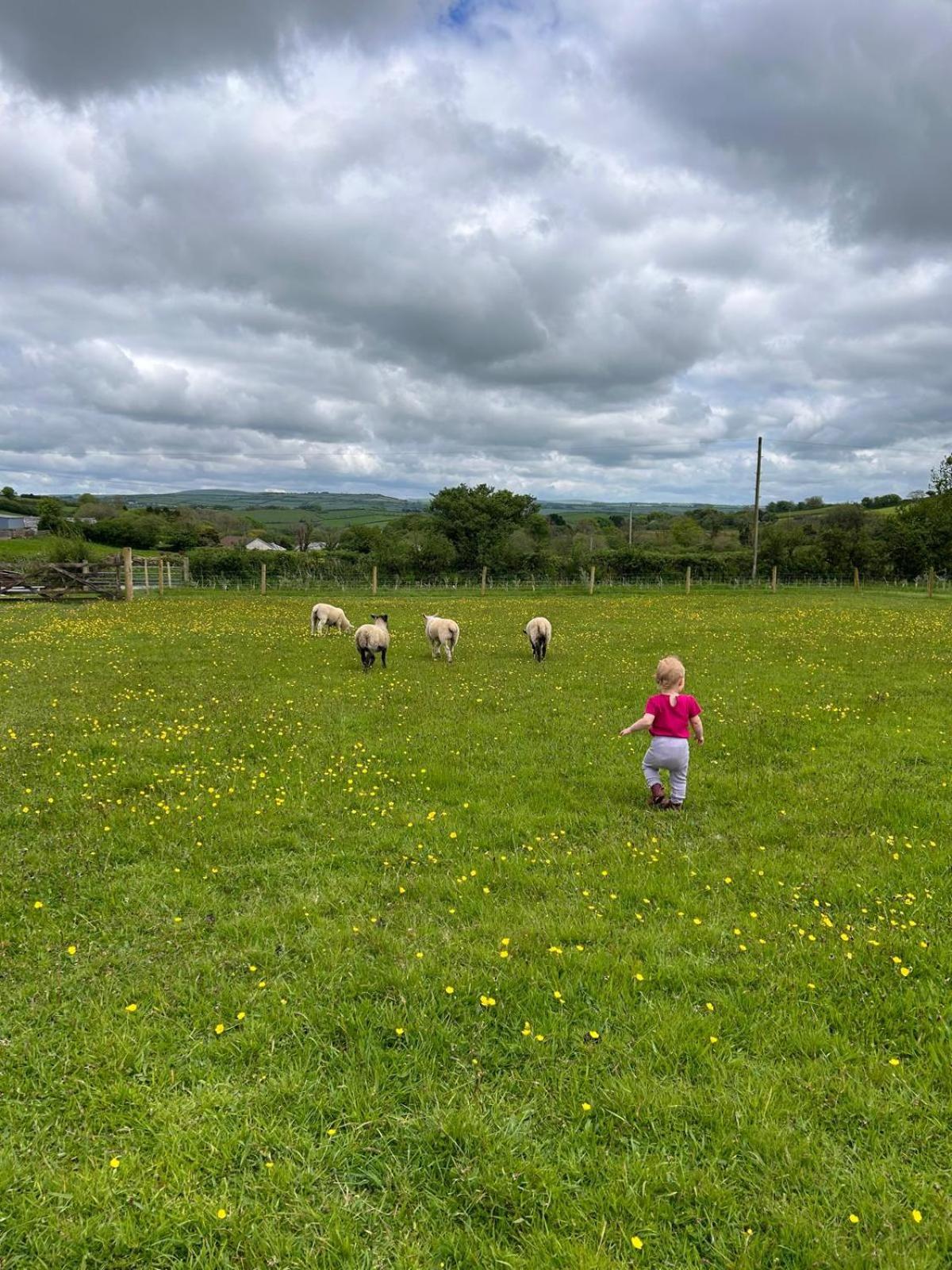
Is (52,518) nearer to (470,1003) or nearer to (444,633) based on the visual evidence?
(444,633)

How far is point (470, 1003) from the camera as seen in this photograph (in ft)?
15.6

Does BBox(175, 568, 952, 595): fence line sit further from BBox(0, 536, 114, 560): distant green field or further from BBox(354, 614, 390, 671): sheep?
BBox(354, 614, 390, 671): sheep

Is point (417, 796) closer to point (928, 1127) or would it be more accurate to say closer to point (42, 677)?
point (928, 1127)

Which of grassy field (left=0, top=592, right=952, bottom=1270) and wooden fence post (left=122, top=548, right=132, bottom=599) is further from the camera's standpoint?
wooden fence post (left=122, top=548, right=132, bottom=599)

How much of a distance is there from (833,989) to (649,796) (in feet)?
12.5

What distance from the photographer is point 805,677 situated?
52.3 ft

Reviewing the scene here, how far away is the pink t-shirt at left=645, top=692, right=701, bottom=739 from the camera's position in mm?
7980

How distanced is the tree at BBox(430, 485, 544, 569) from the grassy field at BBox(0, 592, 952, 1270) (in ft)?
215

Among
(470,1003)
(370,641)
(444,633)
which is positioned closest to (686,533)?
(444,633)

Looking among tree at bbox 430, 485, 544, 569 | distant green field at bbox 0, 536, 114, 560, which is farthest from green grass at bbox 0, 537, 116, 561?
tree at bbox 430, 485, 544, 569

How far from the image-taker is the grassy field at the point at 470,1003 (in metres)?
3.22

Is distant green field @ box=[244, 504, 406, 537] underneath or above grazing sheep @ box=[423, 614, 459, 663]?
above

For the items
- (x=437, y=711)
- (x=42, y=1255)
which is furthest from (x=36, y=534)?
(x=42, y=1255)

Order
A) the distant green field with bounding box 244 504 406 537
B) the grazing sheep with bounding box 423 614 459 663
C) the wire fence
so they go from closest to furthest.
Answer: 1. the grazing sheep with bounding box 423 614 459 663
2. the wire fence
3. the distant green field with bounding box 244 504 406 537
